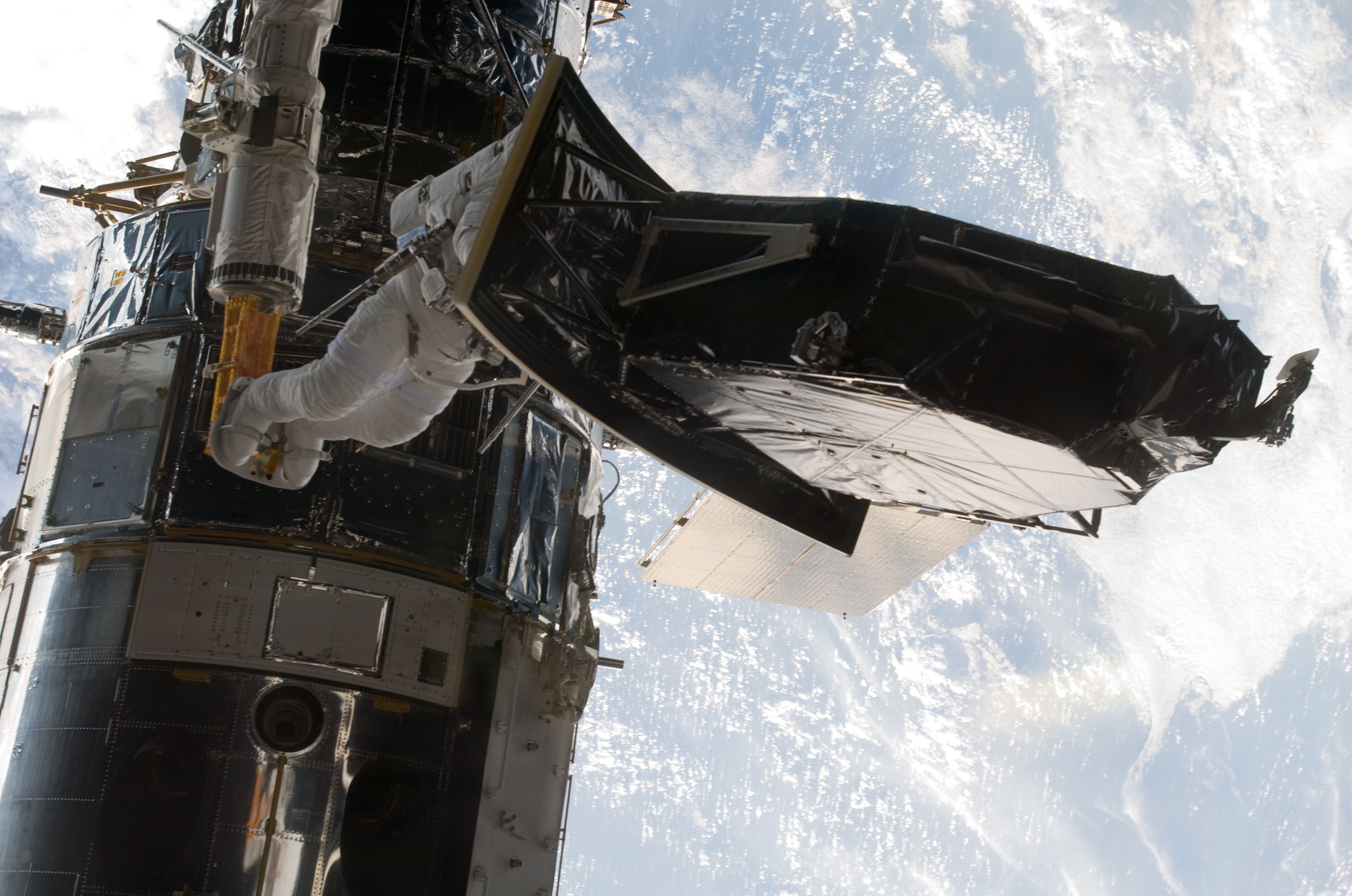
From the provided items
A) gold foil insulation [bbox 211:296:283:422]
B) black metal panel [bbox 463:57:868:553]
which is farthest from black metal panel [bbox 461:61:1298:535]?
gold foil insulation [bbox 211:296:283:422]

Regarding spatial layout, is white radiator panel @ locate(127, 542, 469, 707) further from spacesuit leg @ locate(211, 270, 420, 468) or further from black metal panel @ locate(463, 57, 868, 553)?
black metal panel @ locate(463, 57, 868, 553)

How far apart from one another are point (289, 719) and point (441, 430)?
196 cm

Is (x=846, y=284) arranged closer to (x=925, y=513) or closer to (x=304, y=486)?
(x=925, y=513)

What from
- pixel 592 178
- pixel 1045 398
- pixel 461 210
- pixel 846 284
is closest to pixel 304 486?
pixel 461 210

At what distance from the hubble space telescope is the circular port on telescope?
2cm

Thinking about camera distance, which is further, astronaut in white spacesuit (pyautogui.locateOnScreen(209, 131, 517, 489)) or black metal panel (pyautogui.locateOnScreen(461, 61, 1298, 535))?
astronaut in white spacesuit (pyautogui.locateOnScreen(209, 131, 517, 489))

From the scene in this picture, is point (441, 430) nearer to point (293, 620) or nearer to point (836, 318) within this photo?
point (293, 620)

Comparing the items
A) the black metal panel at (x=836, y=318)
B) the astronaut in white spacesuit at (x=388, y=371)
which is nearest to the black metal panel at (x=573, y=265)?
the black metal panel at (x=836, y=318)

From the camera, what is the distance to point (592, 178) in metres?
4.71

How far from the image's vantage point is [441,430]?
7457mm

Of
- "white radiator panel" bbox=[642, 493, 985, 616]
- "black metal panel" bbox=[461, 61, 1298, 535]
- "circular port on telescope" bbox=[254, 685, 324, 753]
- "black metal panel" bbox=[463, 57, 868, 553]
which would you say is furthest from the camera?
"white radiator panel" bbox=[642, 493, 985, 616]

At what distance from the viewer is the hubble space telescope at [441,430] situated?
13.3 ft

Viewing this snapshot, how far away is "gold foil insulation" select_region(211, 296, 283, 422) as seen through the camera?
6402 millimetres

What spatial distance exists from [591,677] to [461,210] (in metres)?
4.10
